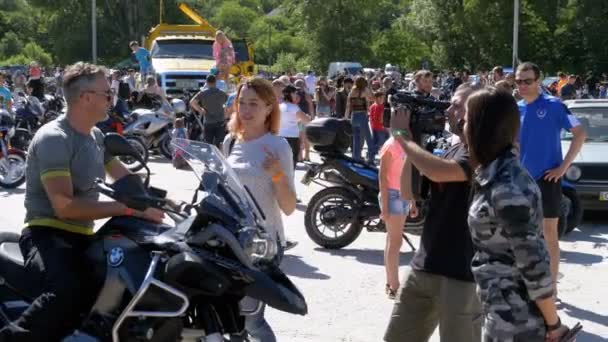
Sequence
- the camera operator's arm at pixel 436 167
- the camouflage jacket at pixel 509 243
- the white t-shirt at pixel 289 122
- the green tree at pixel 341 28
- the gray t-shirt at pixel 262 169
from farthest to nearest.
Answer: the green tree at pixel 341 28 → the white t-shirt at pixel 289 122 → the gray t-shirt at pixel 262 169 → the camera operator's arm at pixel 436 167 → the camouflage jacket at pixel 509 243

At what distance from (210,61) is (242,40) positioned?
263 cm

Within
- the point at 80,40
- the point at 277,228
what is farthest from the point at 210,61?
the point at 80,40

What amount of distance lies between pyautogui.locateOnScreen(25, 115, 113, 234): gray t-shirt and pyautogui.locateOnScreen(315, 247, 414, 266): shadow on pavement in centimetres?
494

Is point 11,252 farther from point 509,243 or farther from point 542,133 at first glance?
point 542,133

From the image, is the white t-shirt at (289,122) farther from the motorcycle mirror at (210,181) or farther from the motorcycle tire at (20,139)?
the motorcycle mirror at (210,181)

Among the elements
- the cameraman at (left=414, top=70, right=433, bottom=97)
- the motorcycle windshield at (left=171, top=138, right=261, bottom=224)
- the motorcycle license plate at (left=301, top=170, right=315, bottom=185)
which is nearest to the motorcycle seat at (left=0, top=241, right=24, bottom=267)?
the motorcycle windshield at (left=171, top=138, right=261, bottom=224)

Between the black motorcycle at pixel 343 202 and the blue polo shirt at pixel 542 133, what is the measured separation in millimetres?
2467

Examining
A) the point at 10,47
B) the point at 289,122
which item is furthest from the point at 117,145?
the point at 10,47

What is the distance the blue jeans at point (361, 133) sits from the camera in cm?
1667

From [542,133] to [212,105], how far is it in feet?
25.9

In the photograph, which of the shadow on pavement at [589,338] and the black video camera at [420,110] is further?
the shadow on pavement at [589,338]

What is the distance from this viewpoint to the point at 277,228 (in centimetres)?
504

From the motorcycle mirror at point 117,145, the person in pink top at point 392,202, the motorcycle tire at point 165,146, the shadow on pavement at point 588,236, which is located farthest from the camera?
the motorcycle tire at point 165,146

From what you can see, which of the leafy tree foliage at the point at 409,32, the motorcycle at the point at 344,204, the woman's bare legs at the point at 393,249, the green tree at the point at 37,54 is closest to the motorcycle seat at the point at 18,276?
the woman's bare legs at the point at 393,249
